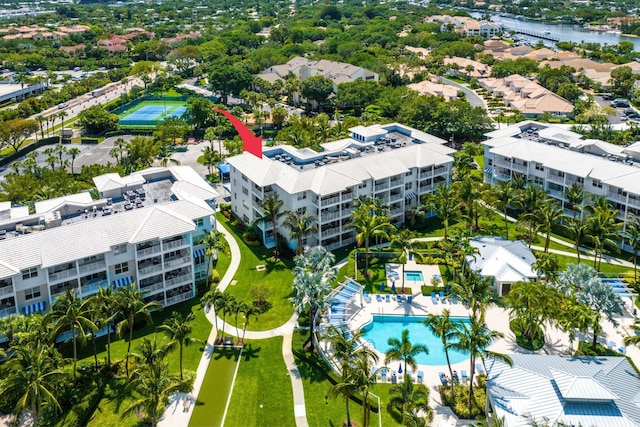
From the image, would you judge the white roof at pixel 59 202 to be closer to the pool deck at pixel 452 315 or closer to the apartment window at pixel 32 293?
the apartment window at pixel 32 293

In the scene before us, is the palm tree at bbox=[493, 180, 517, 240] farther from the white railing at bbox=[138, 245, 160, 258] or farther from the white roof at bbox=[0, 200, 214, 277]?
the white railing at bbox=[138, 245, 160, 258]

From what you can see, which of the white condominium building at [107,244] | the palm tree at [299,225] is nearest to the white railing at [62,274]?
the white condominium building at [107,244]

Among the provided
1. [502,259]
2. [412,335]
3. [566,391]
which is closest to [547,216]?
Answer: [502,259]

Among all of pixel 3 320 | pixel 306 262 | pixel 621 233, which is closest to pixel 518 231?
pixel 621 233

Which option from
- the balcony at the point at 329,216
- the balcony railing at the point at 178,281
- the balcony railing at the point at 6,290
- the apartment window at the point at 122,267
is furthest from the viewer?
the balcony at the point at 329,216

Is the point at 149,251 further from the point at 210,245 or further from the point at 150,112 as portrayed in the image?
the point at 150,112

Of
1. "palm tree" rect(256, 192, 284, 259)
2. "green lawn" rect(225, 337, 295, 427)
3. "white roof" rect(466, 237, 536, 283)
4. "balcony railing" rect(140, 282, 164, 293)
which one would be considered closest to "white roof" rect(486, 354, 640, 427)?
"white roof" rect(466, 237, 536, 283)
